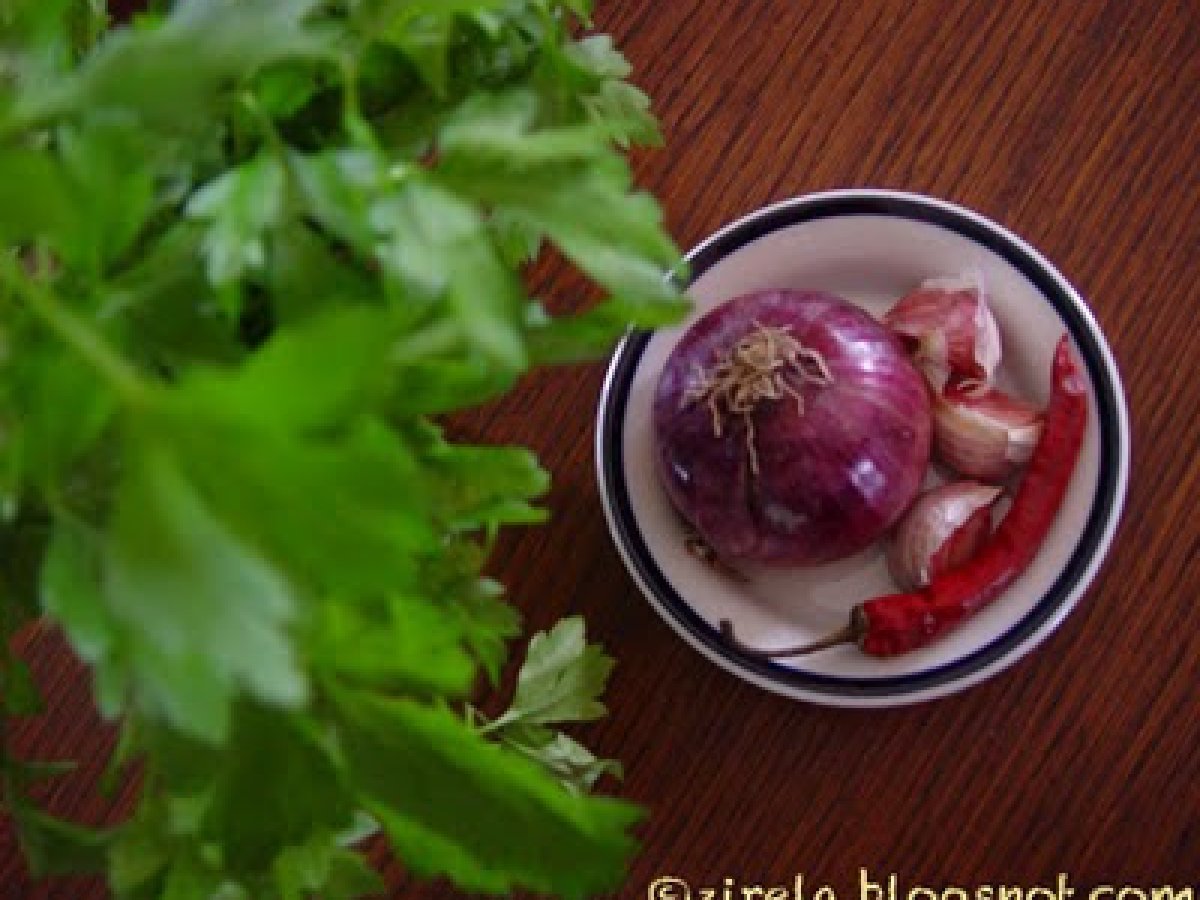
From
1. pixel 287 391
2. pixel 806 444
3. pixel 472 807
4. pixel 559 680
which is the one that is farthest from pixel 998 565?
pixel 287 391

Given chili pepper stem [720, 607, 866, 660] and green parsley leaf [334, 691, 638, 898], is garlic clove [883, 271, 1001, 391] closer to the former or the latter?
chili pepper stem [720, 607, 866, 660]

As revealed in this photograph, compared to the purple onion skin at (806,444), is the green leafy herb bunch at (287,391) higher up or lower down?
higher up

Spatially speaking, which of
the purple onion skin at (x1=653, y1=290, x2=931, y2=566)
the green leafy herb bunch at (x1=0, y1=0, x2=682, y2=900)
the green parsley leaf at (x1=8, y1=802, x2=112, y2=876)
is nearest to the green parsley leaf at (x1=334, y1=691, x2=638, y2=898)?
the green leafy herb bunch at (x1=0, y1=0, x2=682, y2=900)

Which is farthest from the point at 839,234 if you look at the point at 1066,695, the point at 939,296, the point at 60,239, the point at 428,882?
the point at 60,239

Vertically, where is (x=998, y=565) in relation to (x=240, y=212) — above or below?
below

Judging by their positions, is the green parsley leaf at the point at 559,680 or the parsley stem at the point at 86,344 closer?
the parsley stem at the point at 86,344

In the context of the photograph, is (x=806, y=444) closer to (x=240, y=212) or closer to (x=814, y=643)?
(x=814, y=643)

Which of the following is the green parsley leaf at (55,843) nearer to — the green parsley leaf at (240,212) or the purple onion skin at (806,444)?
the green parsley leaf at (240,212)

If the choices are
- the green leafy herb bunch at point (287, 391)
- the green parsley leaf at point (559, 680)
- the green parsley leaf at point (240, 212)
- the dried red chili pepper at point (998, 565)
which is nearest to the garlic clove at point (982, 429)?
the dried red chili pepper at point (998, 565)
